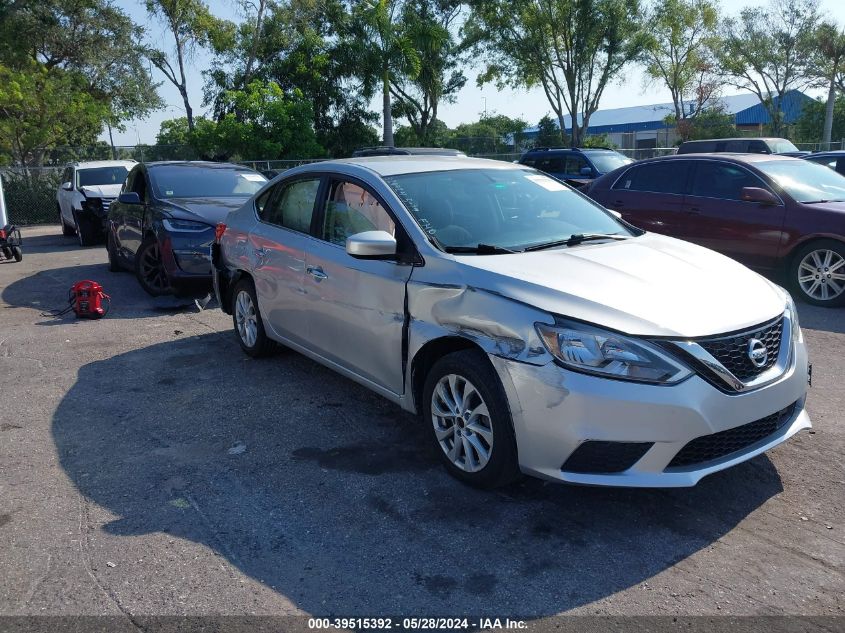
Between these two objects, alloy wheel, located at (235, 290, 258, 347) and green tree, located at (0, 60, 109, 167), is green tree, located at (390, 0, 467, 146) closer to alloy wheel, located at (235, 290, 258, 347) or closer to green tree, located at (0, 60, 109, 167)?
green tree, located at (0, 60, 109, 167)

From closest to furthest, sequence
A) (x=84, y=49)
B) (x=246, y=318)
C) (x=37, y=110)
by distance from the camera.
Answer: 1. (x=246, y=318)
2. (x=37, y=110)
3. (x=84, y=49)

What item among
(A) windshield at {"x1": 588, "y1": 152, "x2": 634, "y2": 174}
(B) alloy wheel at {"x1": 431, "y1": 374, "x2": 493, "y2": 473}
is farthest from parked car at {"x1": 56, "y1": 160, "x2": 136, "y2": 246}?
(B) alloy wheel at {"x1": 431, "y1": 374, "x2": 493, "y2": 473}

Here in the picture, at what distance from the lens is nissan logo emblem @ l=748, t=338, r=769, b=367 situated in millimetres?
3459

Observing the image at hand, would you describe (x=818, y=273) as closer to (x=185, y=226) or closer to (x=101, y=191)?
(x=185, y=226)

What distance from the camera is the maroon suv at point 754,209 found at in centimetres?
811

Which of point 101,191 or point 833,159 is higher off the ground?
point 833,159

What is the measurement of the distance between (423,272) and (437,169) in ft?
3.67

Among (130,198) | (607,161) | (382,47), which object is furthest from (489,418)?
(382,47)

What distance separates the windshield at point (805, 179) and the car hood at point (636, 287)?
197 inches

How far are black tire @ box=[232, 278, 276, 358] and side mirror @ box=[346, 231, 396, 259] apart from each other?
2124 mm

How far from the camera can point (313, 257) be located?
5.10 metres

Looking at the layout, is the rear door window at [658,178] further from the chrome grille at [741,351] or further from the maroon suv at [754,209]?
the chrome grille at [741,351]

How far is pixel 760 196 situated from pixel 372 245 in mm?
6048

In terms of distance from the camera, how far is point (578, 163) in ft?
51.5
